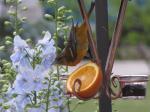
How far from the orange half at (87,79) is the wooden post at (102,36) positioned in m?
0.05

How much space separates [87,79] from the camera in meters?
1.85

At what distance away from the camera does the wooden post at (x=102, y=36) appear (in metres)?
1.89

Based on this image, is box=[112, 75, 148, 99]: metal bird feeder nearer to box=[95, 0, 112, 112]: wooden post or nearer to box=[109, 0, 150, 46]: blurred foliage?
box=[95, 0, 112, 112]: wooden post

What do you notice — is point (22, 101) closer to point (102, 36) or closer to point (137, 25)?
point (102, 36)

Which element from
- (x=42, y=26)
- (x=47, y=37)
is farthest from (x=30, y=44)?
(x=42, y=26)

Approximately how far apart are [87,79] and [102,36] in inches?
5.0

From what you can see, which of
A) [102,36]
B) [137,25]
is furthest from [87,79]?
[137,25]

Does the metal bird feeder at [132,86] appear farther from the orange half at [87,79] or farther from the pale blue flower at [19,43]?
the pale blue flower at [19,43]

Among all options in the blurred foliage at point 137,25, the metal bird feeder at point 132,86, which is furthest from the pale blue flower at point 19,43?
the blurred foliage at point 137,25

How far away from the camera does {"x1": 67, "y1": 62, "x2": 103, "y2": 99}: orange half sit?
1789mm

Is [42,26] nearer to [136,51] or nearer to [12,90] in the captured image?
[12,90]

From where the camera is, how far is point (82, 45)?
77.7 inches

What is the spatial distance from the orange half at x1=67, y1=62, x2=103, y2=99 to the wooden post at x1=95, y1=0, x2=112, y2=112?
2.0 inches

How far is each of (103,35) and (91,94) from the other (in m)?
0.18
